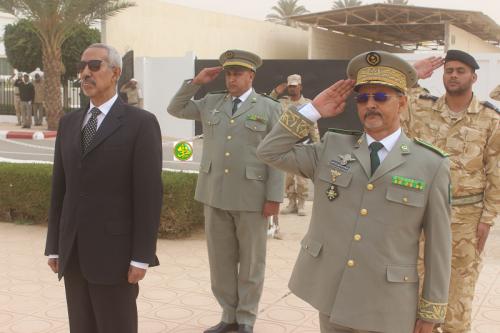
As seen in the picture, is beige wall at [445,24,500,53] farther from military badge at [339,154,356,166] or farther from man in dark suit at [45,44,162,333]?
military badge at [339,154,356,166]

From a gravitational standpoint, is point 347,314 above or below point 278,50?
below

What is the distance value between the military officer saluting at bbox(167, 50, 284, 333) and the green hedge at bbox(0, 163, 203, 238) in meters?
2.69

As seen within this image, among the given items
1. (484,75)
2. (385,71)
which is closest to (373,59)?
(385,71)

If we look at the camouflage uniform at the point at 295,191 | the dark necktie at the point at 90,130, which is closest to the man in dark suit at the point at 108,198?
the dark necktie at the point at 90,130

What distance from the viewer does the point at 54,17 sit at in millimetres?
20328

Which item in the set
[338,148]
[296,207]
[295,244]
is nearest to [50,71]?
[296,207]

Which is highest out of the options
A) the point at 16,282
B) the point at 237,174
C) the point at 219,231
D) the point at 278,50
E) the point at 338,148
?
the point at 278,50

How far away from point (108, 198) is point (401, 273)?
139 cm

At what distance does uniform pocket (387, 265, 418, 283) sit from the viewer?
2.73 meters

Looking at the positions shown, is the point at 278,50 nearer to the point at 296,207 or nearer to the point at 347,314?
the point at 296,207

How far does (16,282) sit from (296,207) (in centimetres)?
452

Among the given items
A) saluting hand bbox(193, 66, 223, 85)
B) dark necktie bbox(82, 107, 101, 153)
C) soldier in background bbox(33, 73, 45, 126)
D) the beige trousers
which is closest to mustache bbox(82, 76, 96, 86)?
dark necktie bbox(82, 107, 101, 153)

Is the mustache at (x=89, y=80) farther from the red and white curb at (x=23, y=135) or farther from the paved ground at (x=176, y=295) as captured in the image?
the red and white curb at (x=23, y=135)

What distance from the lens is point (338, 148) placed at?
292 centimetres
